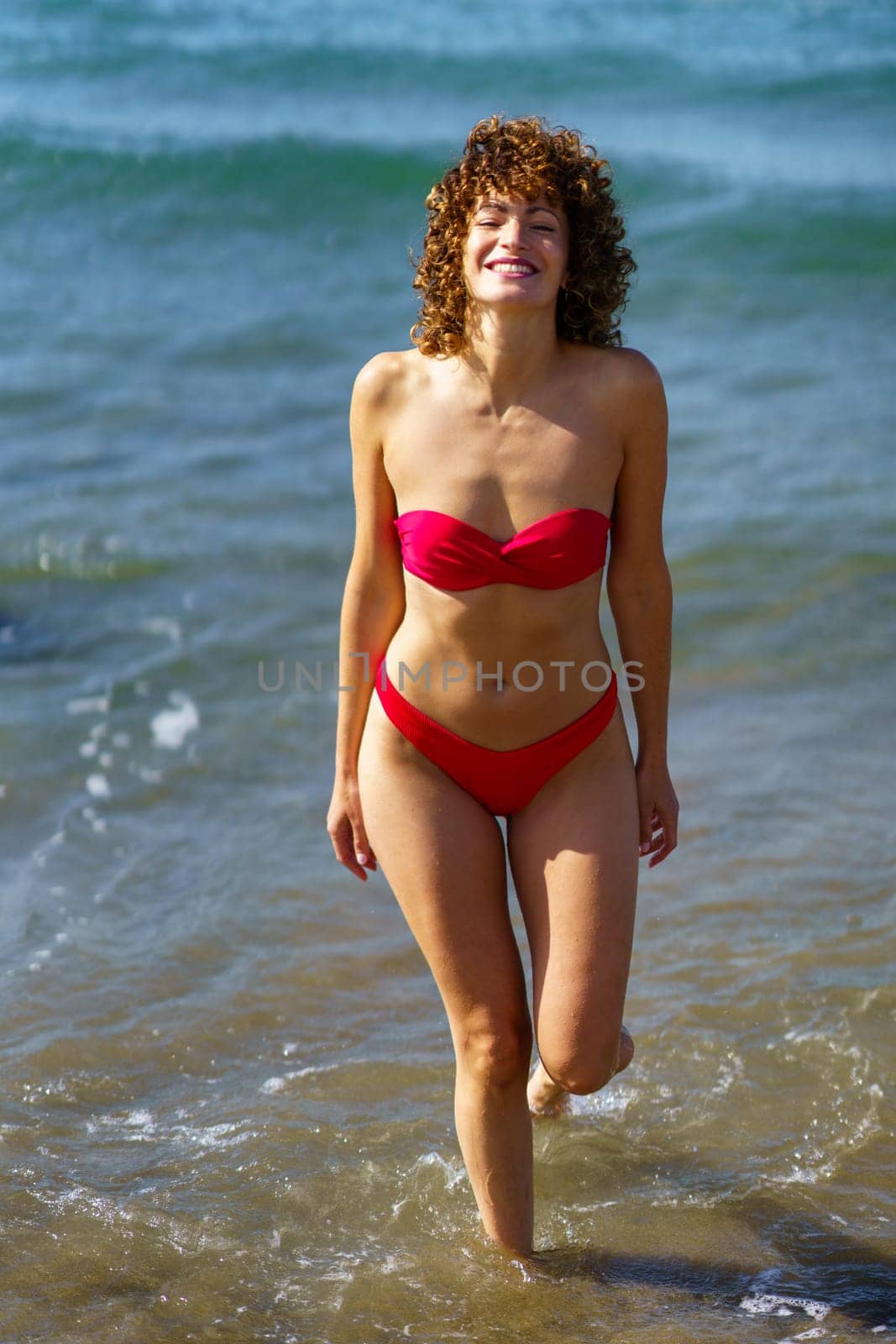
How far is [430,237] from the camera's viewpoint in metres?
3.42

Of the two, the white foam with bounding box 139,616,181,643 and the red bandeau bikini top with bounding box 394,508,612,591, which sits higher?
the red bandeau bikini top with bounding box 394,508,612,591

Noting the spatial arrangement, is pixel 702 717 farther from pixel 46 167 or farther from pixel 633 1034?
pixel 46 167

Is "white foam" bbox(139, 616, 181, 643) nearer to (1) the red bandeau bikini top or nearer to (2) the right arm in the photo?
(2) the right arm

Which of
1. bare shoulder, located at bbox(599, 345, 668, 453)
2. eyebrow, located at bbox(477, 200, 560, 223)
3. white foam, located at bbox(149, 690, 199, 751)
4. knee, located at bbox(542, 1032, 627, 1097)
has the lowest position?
knee, located at bbox(542, 1032, 627, 1097)

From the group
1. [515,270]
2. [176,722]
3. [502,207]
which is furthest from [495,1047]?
[176,722]

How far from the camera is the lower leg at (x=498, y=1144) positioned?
3.23 metres

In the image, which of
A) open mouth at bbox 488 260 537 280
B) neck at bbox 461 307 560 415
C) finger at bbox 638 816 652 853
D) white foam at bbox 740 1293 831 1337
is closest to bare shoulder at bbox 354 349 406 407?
neck at bbox 461 307 560 415

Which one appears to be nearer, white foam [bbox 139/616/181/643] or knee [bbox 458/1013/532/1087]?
knee [bbox 458/1013/532/1087]

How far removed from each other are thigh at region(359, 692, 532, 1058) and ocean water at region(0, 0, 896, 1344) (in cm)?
69

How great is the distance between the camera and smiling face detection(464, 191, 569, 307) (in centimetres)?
319

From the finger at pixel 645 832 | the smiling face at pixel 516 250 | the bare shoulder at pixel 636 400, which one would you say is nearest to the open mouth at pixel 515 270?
the smiling face at pixel 516 250

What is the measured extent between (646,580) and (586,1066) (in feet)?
3.55

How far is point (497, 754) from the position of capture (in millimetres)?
3219

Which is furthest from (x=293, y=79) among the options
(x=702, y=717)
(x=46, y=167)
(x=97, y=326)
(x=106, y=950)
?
(x=106, y=950)
